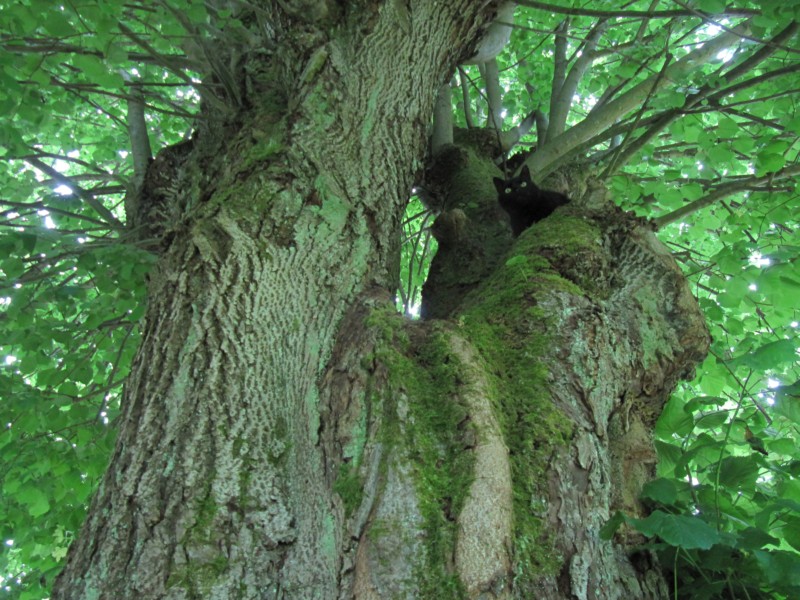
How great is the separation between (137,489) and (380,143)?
1613mm

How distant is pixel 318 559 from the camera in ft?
5.00

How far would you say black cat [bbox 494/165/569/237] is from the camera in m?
3.31

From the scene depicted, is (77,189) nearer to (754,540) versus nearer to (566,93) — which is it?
(566,93)

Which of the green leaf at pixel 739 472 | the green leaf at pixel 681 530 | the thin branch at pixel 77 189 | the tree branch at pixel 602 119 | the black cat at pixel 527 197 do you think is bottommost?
the green leaf at pixel 681 530

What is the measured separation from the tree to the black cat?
0.15 metres

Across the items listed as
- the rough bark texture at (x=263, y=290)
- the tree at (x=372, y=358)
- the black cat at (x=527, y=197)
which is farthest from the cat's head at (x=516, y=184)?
the rough bark texture at (x=263, y=290)

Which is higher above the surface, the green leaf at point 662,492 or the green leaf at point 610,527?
the green leaf at point 662,492

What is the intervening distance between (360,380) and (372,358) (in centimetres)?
8

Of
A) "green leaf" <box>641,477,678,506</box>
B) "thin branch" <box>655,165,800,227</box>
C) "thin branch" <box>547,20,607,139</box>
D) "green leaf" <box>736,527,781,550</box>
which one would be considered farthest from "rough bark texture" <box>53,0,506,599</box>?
"thin branch" <box>655,165,800,227</box>

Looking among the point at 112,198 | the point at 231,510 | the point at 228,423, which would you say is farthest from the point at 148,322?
the point at 112,198

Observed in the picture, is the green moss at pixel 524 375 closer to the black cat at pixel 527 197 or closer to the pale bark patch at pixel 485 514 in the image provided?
the pale bark patch at pixel 485 514

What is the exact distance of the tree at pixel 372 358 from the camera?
1461mm

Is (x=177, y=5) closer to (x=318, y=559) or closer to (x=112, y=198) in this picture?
(x=318, y=559)

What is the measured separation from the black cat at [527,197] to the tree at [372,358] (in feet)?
0.49
